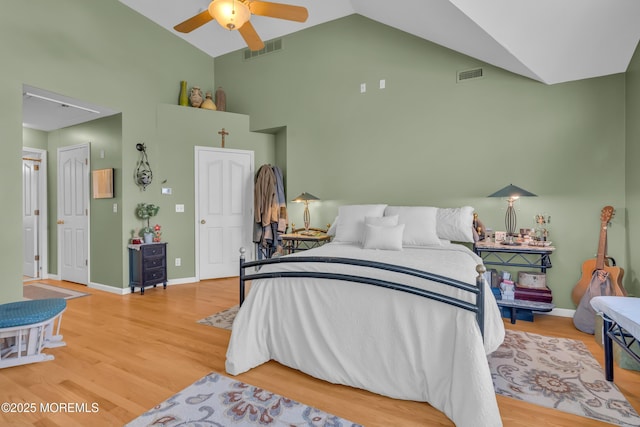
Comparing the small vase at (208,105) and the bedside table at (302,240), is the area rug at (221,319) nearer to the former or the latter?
the bedside table at (302,240)

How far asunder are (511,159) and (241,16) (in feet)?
10.8

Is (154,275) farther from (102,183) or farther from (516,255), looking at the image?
(516,255)

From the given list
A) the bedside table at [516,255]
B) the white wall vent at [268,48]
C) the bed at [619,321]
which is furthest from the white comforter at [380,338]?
the white wall vent at [268,48]

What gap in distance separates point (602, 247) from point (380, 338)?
2.72 meters

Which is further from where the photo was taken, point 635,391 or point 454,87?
point 454,87

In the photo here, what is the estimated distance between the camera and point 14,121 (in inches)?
132

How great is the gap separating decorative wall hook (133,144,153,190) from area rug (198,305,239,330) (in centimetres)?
238

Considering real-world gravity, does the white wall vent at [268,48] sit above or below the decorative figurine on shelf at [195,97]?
above

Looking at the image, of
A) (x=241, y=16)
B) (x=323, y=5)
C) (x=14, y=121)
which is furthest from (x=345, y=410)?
(x=323, y=5)

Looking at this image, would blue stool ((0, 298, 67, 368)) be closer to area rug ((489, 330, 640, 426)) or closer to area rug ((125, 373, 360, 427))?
area rug ((125, 373, 360, 427))

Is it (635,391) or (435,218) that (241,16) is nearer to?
(435,218)

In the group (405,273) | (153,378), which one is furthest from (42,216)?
(405,273)

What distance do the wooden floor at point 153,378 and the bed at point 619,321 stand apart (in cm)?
26

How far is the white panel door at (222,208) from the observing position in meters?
5.22
